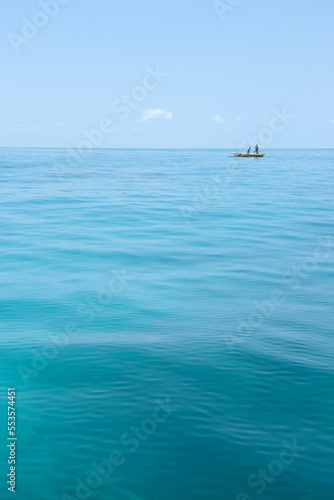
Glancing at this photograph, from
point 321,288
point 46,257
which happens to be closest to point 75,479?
point 321,288

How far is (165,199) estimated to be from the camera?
4497 cm

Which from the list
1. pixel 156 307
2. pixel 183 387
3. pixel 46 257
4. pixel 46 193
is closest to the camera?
pixel 183 387

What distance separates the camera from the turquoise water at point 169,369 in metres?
7.51

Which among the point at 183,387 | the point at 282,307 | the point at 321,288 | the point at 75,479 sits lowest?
the point at 75,479

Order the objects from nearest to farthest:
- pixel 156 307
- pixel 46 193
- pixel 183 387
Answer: pixel 183 387 < pixel 156 307 < pixel 46 193

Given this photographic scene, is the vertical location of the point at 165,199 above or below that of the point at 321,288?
above

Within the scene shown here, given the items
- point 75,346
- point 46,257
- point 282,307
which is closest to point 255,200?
point 46,257

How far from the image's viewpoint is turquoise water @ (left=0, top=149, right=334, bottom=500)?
24.6ft

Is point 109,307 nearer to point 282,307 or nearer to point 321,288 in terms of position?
point 282,307

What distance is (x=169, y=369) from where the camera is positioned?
10.5m

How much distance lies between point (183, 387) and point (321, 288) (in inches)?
361

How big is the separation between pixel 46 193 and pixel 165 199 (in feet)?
42.4

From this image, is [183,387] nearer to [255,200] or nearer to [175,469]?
[175,469]

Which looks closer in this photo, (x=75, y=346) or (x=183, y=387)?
(x=183, y=387)
